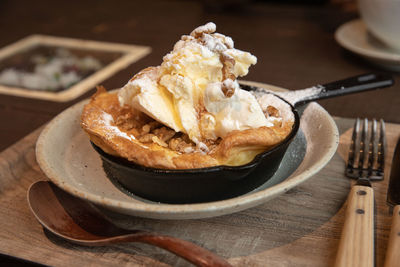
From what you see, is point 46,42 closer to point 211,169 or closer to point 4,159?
point 4,159

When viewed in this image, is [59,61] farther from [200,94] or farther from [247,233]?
[247,233]

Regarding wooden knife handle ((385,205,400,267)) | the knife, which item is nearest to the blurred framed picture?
the knife

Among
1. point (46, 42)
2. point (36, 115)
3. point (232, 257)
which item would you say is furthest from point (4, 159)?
point (46, 42)

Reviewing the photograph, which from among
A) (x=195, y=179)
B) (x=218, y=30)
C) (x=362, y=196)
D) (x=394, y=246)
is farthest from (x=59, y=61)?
(x=394, y=246)

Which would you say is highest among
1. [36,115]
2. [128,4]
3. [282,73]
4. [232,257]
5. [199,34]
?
[128,4]

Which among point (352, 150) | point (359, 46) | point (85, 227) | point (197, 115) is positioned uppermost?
point (359, 46)

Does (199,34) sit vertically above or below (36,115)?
above

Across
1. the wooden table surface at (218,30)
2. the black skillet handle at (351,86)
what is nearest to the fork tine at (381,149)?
the black skillet handle at (351,86)
